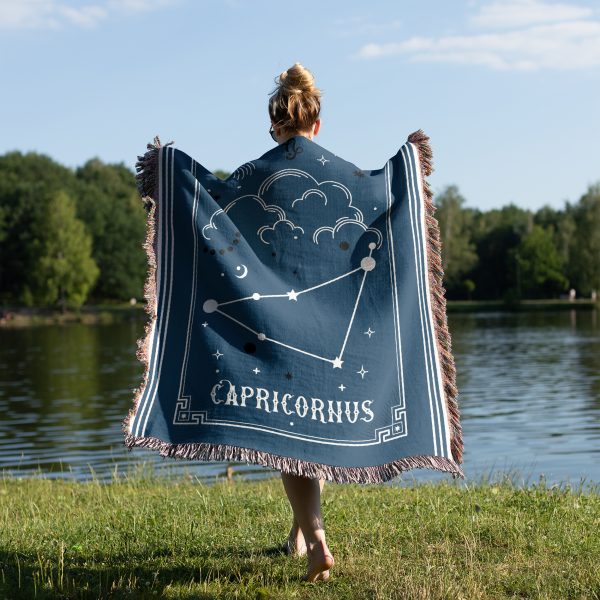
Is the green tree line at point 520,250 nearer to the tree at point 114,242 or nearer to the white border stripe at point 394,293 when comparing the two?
the tree at point 114,242

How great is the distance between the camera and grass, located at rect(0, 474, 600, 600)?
4.62m

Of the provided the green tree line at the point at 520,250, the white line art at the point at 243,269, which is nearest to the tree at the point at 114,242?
the green tree line at the point at 520,250

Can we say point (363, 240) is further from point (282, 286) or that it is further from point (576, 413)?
point (576, 413)

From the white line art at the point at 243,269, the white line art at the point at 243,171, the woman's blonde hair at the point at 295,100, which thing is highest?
the woman's blonde hair at the point at 295,100

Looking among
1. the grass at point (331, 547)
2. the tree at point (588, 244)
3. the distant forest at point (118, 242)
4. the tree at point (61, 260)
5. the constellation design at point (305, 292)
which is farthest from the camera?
the tree at point (588, 244)

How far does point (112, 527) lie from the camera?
20.3 feet

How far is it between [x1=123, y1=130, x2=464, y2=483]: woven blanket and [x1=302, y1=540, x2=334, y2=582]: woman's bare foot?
349 millimetres

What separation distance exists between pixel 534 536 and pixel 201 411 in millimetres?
2045

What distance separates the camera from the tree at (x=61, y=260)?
2972 inches

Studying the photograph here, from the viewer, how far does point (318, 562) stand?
470 centimetres

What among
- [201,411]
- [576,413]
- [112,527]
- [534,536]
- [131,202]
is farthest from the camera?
[131,202]

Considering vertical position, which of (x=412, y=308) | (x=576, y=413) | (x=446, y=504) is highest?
(x=412, y=308)

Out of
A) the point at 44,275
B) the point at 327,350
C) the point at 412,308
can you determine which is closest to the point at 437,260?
the point at 412,308

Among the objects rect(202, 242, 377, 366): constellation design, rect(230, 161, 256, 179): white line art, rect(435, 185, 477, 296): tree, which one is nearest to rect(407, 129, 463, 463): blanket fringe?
rect(202, 242, 377, 366): constellation design
